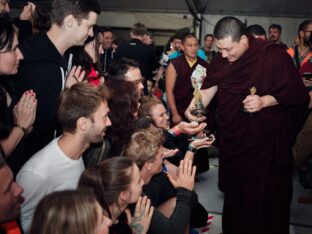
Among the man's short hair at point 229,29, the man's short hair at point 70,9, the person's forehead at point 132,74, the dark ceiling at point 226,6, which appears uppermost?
the dark ceiling at point 226,6

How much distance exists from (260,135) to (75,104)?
4.55ft

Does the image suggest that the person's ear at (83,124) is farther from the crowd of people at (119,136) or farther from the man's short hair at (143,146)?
the man's short hair at (143,146)

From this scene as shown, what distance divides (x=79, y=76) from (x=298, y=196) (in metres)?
2.68

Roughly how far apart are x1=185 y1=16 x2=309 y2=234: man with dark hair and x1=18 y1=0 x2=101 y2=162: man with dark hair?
959 mm

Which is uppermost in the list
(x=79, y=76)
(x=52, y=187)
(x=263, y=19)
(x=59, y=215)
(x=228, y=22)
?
(x=263, y=19)

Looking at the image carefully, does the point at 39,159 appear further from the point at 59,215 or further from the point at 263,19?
the point at 263,19

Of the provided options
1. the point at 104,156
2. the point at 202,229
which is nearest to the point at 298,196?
the point at 202,229

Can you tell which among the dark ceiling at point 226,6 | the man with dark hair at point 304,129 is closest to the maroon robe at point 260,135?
the man with dark hair at point 304,129

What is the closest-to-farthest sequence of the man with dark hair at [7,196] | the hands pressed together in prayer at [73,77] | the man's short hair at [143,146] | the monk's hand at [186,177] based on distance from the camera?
the man with dark hair at [7,196], the monk's hand at [186,177], the man's short hair at [143,146], the hands pressed together in prayer at [73,77]

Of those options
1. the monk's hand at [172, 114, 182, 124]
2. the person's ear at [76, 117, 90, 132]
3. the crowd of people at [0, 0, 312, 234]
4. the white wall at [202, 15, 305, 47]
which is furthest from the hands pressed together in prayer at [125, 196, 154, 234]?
the white wall at [202, 15, 305, 47]

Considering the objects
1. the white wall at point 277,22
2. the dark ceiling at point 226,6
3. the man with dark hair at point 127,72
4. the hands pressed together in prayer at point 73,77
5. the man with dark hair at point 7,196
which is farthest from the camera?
the white wall at point 277,22

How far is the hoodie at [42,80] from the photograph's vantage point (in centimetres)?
198

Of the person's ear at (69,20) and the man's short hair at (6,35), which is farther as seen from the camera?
the person's ear at (69,20)

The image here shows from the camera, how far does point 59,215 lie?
1124mm
